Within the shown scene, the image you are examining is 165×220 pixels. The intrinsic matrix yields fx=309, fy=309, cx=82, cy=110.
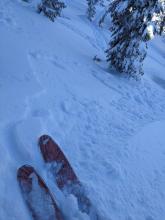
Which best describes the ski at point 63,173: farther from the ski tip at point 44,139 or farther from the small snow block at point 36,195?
the small snow block at point 36,195

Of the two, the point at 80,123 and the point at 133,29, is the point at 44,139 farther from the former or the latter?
the point at 133,29

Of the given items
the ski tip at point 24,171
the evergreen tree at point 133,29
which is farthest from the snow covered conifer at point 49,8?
the ski tip at point 24,171

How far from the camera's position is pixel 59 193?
4.33 metres

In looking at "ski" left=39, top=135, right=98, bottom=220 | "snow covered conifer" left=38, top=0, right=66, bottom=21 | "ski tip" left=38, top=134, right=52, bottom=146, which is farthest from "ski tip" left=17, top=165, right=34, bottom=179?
"snow covered conifer" left=38, top=0, right=66, bottom=21

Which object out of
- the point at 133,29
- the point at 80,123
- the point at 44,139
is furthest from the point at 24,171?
the point at 133,29

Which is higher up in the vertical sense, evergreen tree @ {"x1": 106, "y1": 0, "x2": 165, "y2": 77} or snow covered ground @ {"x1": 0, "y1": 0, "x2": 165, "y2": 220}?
evergreen tree @ {"x1": 106, "y1": 0, "x2": 165, "y2": 77}

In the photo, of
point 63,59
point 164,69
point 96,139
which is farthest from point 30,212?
point 164,69

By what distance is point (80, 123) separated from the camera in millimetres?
6121

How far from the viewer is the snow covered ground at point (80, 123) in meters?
4.56

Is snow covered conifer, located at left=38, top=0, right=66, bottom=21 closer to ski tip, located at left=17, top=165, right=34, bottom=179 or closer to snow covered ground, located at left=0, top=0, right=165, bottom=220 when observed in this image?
snow covered ground, located at left=0, top=0, right=165, bottom=220

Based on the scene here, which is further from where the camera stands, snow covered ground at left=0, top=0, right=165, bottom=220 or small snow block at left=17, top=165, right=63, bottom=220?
snow covered ground at left=0, top=0, right=165, bottom=220

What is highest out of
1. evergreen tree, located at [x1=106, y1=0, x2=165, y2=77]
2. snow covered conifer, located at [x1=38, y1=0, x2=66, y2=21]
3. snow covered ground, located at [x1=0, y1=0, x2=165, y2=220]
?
evergreen tree, located at [x1=106, y1=0, x2=165, y2=77]

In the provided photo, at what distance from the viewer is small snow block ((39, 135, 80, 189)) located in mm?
4535

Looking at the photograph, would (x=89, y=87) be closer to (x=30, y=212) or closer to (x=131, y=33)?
(x=131, y=33)
